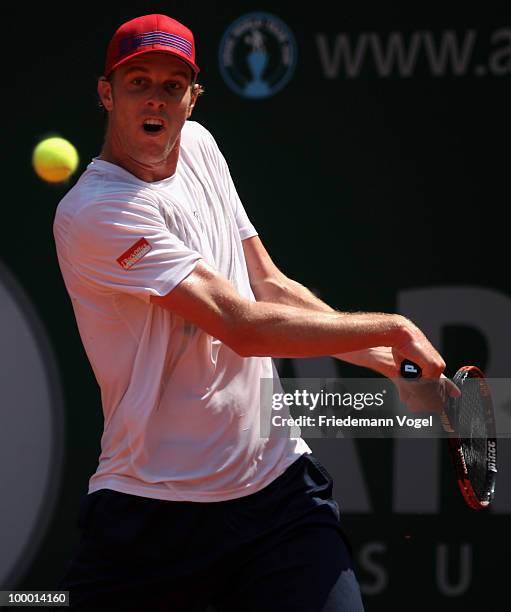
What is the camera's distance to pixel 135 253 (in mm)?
2752

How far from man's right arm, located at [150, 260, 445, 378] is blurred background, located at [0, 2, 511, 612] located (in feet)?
4.96

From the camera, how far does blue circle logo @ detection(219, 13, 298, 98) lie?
4.23 metres

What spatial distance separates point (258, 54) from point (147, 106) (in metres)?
1.45

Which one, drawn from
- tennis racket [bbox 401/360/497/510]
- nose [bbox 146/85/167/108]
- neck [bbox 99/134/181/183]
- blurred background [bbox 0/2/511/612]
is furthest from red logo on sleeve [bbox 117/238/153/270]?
blurred background [bbox 0/2/511/612]

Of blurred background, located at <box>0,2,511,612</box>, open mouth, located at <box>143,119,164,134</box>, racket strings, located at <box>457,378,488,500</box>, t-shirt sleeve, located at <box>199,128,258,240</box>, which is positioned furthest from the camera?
blurred background, located at <box>0,2,511,612</box>

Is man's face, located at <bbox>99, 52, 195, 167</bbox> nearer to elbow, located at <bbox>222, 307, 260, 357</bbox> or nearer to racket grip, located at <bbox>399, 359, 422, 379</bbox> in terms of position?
elbow, located at <bbox>222, 307, 260, 357</bbox>

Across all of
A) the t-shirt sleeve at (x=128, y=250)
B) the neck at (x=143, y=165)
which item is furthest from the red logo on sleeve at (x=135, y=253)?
the neck at (x=143, y=165)

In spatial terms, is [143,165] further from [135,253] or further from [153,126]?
[135,253]

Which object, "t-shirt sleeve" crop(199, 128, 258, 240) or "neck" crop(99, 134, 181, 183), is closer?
"neck" crop(99, 134, 181, 183)

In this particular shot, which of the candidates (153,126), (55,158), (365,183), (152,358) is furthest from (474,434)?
(55,158)

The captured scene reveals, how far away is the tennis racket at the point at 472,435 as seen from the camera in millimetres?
2920

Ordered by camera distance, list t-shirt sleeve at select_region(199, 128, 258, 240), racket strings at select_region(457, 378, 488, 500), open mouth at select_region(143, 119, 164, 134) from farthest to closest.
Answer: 1. t-shirt sleeve at select_region(199, 128, 258, 240)
2. racket strings at select_region(457, 378, 488, 500)
3. open mouth at select_region(143, 119, 164, 134)

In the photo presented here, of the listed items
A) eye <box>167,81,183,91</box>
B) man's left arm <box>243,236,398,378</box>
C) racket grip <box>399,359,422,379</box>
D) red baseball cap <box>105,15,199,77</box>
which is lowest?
racket grip <box>399,359,422,379</box>

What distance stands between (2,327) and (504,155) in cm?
178
